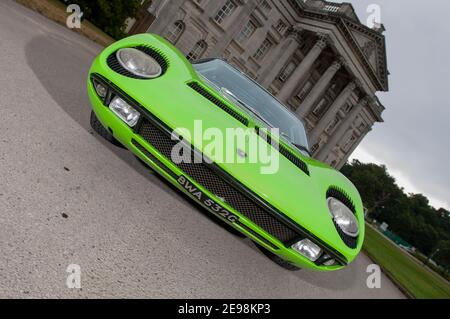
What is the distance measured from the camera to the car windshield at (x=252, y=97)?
11.4 ft

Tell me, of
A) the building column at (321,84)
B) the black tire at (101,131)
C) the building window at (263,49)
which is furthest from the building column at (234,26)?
the black tire at (101,131)

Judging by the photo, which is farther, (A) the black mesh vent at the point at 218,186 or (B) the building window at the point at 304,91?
(B) the building window at the point at 304,91

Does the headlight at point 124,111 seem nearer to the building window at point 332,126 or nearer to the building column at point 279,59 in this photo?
the building column at point 279,59

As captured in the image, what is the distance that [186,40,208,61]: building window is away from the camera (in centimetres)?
2548

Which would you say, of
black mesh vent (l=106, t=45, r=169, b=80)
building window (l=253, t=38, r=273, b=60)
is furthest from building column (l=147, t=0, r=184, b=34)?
black mesh vent (l=106, t=45, r=169, b=80)

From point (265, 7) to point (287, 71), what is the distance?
22.3 feet

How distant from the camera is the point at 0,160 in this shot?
198cm

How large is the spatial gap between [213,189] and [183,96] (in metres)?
0.82

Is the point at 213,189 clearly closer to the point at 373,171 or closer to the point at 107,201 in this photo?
the point at 107,201

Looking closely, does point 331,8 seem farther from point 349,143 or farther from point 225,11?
point 349,143

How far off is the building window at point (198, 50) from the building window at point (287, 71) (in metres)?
9.17

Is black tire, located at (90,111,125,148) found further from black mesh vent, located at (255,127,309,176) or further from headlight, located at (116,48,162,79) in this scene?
black mesh vent, located at (255,127,309,176)

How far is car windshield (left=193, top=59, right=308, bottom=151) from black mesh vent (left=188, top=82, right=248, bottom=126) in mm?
546

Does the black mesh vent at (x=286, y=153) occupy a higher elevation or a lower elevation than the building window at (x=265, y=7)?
lower
